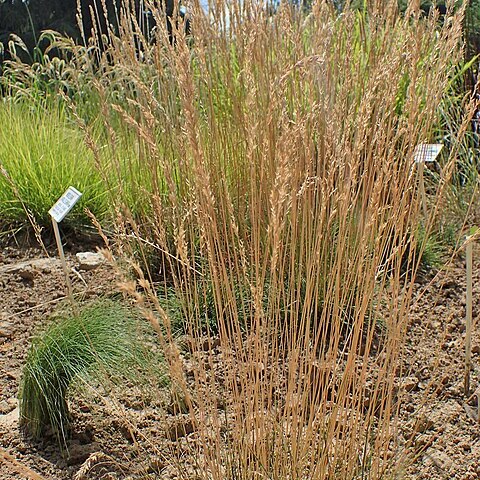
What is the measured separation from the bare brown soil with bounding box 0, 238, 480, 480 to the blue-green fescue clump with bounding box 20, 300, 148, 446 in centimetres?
8

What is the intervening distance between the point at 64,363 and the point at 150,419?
34 centimetres

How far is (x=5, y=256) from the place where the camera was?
11.6ft

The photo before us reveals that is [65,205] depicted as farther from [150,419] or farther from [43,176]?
[43,176]

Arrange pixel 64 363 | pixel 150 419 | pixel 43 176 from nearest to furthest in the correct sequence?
pixel 64 363
pixel 150 419
pixel 43 176

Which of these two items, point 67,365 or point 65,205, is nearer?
point 67,365

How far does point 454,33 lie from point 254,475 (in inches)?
45.9

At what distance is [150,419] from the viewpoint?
2.22m

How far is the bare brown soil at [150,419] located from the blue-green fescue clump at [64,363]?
0.25 feet

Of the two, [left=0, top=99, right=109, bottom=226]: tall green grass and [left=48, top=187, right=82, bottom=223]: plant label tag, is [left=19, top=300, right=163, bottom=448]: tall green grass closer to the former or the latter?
[left=48, top=187, right=82, bottom=223]: plant label tag

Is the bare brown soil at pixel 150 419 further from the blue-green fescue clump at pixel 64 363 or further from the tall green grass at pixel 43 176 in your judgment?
the tall green grass at pixel 43 176

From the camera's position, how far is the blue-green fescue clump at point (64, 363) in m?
2.11

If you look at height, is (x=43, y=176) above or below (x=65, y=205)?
below

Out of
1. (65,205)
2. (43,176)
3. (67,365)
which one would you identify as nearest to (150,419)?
(67,365)

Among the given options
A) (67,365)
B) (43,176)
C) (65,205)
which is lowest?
(67,365)
